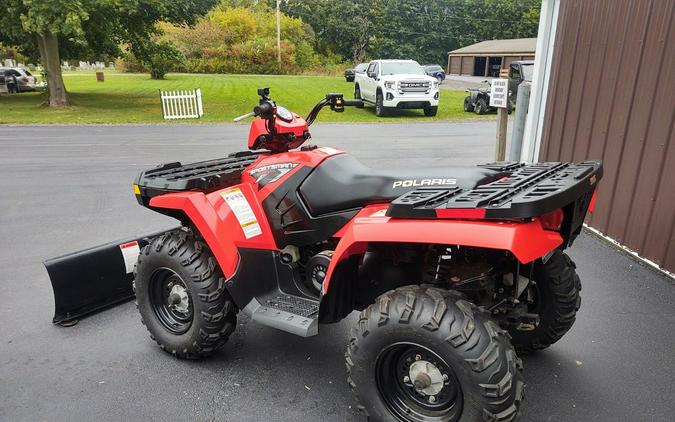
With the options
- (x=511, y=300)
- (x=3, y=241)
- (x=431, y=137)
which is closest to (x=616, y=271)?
(x=511, y=300)

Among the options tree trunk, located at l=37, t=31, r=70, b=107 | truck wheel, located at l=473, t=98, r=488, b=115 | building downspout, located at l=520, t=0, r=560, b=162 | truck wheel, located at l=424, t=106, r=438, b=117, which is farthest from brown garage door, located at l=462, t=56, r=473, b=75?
building downspout, located at l=520, t=0, r=560, b=162

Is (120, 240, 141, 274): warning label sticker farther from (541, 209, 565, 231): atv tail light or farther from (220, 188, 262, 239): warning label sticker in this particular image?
(541, 209, 565, 231): atv tail light

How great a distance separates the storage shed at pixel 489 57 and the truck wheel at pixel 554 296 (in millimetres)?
49155

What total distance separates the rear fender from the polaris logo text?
0.25m

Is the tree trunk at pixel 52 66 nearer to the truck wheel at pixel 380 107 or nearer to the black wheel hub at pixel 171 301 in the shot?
the truck wheel at pixel 380 107

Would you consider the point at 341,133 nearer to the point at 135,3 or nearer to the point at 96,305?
the point at 135,3

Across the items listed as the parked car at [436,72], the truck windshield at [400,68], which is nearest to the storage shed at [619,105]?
the truck windshield at [400,68]

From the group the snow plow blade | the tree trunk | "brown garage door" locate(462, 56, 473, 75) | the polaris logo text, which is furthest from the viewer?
"brown garage door" locate(462, 56, 473, 75)

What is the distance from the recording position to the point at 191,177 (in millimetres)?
3086

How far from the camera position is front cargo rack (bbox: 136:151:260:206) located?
3.04 m

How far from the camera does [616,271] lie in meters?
4.65

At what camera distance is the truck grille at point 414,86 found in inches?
683

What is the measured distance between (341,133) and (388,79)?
177 inches

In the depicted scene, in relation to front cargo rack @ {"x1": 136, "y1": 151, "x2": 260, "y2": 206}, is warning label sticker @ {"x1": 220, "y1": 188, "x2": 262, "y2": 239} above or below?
below
